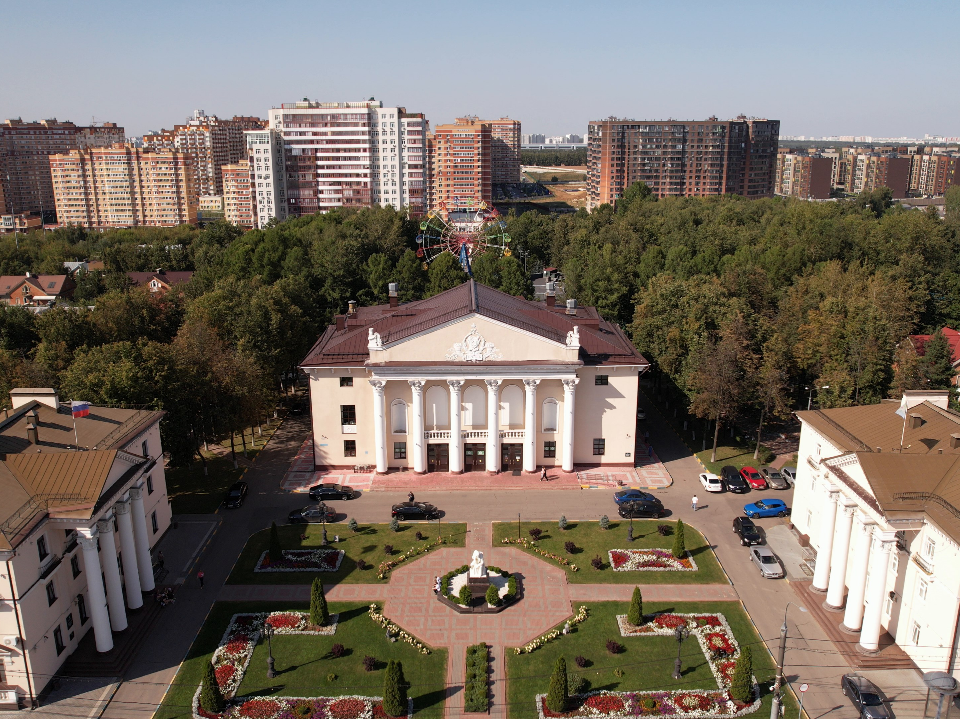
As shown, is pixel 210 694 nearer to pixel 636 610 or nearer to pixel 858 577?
pixel 636 610

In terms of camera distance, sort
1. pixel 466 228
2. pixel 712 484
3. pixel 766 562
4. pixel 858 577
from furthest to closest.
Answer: pixel 466 228
pixel 712 484
pixel 766 562
pixel 858 577

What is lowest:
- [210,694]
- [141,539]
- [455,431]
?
[210,694]

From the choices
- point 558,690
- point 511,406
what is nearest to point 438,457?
point 511,406

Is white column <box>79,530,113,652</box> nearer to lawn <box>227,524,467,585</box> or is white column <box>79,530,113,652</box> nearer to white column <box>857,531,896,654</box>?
lawn <box>227,524,467,585</box>

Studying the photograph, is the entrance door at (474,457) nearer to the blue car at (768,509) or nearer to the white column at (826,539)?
the blue car at (768,509)

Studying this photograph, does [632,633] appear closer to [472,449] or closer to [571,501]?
[571,501]

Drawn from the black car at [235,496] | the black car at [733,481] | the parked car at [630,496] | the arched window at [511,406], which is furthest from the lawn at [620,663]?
the black car at [235,496]

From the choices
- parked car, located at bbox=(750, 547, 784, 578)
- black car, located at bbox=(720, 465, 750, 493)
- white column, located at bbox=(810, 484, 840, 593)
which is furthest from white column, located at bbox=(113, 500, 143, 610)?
black car, located at bbox=(720, 465, 750, 493)
